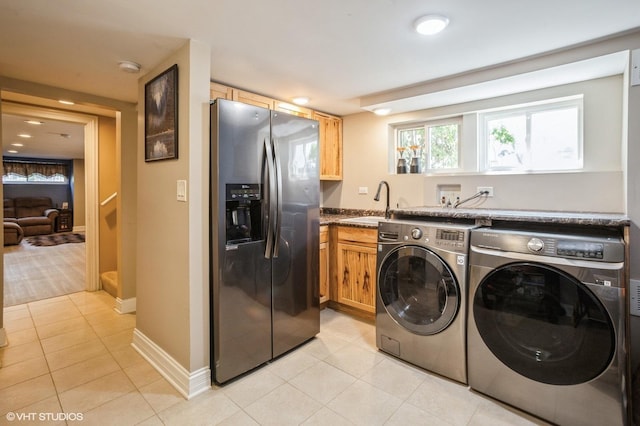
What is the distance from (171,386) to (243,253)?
37.6 inches

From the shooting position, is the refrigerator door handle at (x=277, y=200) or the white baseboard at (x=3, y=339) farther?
the white baseboard at (x=3, y=339)

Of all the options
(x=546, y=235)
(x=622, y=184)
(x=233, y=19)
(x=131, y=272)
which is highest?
(x=233, y=19)

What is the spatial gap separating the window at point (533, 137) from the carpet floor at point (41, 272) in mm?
4973

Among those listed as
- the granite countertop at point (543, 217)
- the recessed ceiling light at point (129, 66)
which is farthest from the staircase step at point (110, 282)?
the granite countertop at point (543, 217)

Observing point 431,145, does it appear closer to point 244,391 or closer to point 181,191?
point 181,191

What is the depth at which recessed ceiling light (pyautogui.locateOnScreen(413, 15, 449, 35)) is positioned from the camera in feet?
5.42

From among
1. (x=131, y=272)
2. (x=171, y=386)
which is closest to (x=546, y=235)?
(x=171, y=386)

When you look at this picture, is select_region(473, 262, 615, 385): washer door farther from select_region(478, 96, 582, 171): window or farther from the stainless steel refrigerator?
select_region(478, 96, 582, 171): window

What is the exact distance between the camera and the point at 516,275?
1740 mm

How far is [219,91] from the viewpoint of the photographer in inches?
103

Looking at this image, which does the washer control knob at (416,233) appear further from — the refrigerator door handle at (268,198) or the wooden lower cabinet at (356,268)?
the refrigerator door handle at (268,198)

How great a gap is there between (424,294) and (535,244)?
750 mm

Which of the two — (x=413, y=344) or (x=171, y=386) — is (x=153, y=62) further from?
(x=413, y=344)

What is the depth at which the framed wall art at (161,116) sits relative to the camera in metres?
2.00
